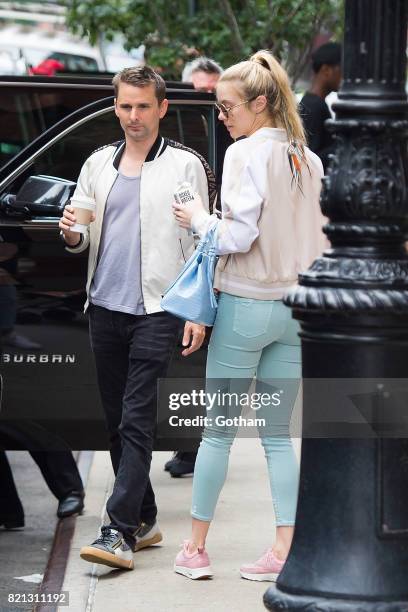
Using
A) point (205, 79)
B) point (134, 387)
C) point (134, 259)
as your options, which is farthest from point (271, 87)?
point (205, 79)

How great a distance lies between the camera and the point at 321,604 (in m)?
3.94

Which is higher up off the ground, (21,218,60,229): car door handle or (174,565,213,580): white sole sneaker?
(21,218,60,229): car door handle

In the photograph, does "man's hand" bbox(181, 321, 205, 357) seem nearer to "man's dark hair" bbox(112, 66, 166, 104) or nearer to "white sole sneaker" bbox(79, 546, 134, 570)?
"white sole sneaker" bbox(79, 546, 134, 570)

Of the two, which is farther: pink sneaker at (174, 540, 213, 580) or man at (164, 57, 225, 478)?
man at (164, 57, 225, 478)

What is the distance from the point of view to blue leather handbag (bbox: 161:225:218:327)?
5.11 m

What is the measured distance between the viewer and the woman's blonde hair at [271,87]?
5113 mm

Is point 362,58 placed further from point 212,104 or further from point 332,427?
point 212,104

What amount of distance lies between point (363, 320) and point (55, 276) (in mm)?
2555

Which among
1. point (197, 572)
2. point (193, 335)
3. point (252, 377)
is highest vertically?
point (193, 335)

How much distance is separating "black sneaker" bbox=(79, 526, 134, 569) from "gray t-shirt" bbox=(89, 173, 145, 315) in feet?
2.79

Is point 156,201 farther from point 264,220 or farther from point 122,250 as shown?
point 264,220

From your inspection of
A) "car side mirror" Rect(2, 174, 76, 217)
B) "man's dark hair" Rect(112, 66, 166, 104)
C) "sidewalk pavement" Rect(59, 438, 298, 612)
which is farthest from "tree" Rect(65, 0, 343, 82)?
"man's dark hair" Rect(112, 66, 166, 104)

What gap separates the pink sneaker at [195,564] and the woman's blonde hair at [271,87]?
1.58 m

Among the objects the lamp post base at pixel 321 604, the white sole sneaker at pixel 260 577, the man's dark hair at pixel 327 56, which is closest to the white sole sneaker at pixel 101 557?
the white sole sneaker at pixel 260 577
